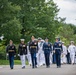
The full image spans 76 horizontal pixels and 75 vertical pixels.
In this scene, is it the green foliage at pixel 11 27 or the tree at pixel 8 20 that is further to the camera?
the green foliage at pixel 11 27

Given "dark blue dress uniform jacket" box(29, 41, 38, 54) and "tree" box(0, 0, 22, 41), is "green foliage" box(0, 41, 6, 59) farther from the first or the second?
"dark blue dress uniform jacket" box(29, 41, 38, 54)

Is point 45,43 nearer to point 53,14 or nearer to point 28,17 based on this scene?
point 28,17

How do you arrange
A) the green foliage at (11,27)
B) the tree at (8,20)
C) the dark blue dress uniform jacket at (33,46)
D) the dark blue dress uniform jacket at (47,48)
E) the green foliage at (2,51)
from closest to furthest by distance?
the dark blue dress uniform jacket at (33,46) < the dark blue dress uniform jacket at (47,48) < the tree at (8,20) < the green foliage at (11,27) < the green foliage at (2,51)

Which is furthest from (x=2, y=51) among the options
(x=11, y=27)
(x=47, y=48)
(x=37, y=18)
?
(x=47, y=48)

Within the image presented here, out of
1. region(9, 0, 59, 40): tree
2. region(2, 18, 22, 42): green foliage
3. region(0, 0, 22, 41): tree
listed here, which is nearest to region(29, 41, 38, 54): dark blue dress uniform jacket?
region(0, 0, 22, 41): tree

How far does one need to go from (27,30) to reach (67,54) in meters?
21.7

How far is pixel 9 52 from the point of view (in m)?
25.6

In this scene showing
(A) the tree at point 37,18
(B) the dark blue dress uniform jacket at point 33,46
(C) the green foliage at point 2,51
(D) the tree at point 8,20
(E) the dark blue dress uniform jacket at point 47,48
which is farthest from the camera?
(A) the tree at point 37,18

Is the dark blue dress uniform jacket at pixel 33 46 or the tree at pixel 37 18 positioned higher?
the tree at pixel 37 18

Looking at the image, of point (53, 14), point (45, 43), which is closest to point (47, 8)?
point (53, 14)

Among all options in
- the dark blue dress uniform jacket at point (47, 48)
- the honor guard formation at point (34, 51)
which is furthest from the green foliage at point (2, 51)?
the dark blue dress uniform jacket at point (47, 48)

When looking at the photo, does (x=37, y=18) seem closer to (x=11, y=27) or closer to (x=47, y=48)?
(x=11, y=27)

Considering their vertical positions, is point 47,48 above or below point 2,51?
below

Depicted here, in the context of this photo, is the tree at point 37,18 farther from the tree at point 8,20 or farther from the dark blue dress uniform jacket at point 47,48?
the dark blue dress uniform jacket at point 47,48
